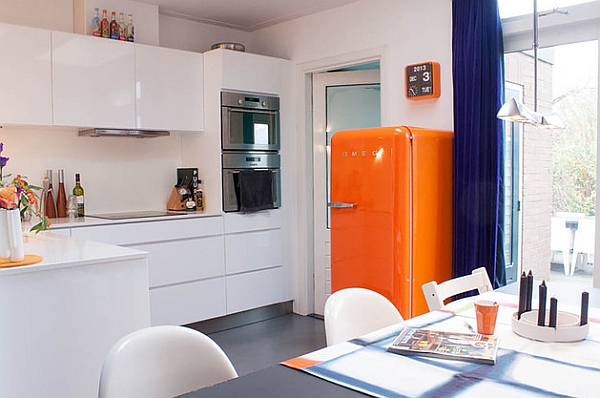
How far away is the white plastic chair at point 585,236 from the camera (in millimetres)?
3338

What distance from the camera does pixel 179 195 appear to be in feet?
15.2

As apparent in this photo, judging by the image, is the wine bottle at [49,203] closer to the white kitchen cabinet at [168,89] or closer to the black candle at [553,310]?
the white kitchen cabinet at [168,89]

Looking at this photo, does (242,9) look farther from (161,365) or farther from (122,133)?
(161,365)

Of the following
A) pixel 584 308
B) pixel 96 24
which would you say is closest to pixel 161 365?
pixel 584 308

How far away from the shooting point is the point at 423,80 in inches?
152

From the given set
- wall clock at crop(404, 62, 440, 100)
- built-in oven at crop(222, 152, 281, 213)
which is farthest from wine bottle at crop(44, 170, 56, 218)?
wall clock at crop(404, 62, 440, 100)

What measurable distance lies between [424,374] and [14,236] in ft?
5.76

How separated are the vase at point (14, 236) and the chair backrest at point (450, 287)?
1.62 m

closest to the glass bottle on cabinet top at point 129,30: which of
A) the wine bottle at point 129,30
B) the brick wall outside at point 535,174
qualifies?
the wine bottle at point 129,30

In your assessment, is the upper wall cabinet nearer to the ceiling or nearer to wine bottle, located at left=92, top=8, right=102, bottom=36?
wine bottle, located at left=92, top=8, right=102, bottom=36

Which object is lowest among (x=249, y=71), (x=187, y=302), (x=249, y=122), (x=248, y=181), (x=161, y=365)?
(x=187, y=302)

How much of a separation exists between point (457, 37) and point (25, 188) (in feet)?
8.91

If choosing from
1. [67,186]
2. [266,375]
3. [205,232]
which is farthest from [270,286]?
[266,375]

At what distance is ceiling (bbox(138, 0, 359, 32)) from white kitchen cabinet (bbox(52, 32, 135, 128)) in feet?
2.05
